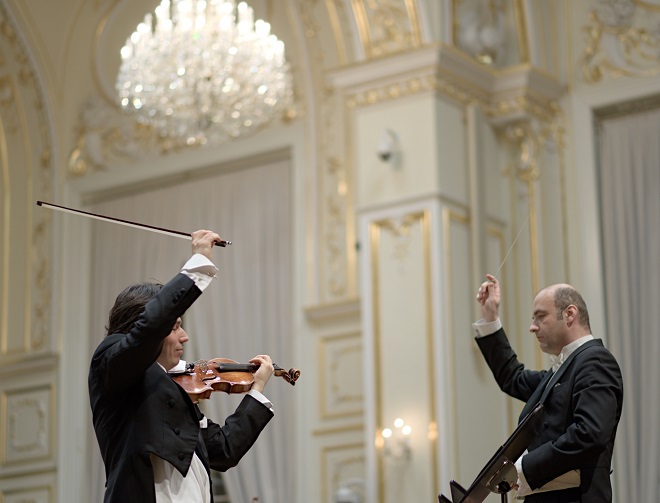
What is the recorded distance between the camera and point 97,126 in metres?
10.8

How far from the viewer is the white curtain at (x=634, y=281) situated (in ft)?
26.4

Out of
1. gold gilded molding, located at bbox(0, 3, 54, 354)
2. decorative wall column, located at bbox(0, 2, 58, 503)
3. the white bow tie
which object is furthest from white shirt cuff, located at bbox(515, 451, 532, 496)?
gold gilded molding, located at bbox(0, 3, 54, 354)

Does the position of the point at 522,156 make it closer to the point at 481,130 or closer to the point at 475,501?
the point at 481,130

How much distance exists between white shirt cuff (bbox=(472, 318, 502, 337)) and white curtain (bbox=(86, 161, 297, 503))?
14.7ft

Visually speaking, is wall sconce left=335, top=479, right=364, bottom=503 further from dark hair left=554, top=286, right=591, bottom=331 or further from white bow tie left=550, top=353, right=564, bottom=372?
dark hair left=554, top=286, right=591, bottom=331

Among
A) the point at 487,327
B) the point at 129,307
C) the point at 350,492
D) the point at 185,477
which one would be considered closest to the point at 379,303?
the point at 350,492

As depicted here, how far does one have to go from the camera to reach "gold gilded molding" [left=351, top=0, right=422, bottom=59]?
27.0 feet

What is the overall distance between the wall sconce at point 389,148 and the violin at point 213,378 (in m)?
4.09

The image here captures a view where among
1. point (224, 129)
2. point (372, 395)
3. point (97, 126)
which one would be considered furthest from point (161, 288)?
point (97, 126)

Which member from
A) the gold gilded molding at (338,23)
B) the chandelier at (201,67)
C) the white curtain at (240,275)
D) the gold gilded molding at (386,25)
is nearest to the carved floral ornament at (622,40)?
the gold gilded molding at (386,25)

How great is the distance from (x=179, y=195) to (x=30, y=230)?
1.55 metres

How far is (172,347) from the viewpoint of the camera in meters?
3.88

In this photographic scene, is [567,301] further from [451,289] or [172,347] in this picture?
[451,289]

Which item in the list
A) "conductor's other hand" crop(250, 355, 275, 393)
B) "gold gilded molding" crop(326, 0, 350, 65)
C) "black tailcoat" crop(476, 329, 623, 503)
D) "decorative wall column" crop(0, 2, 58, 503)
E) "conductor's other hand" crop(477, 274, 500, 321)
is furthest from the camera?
"decorative wall column" crop(0, 2, 58, 503)
